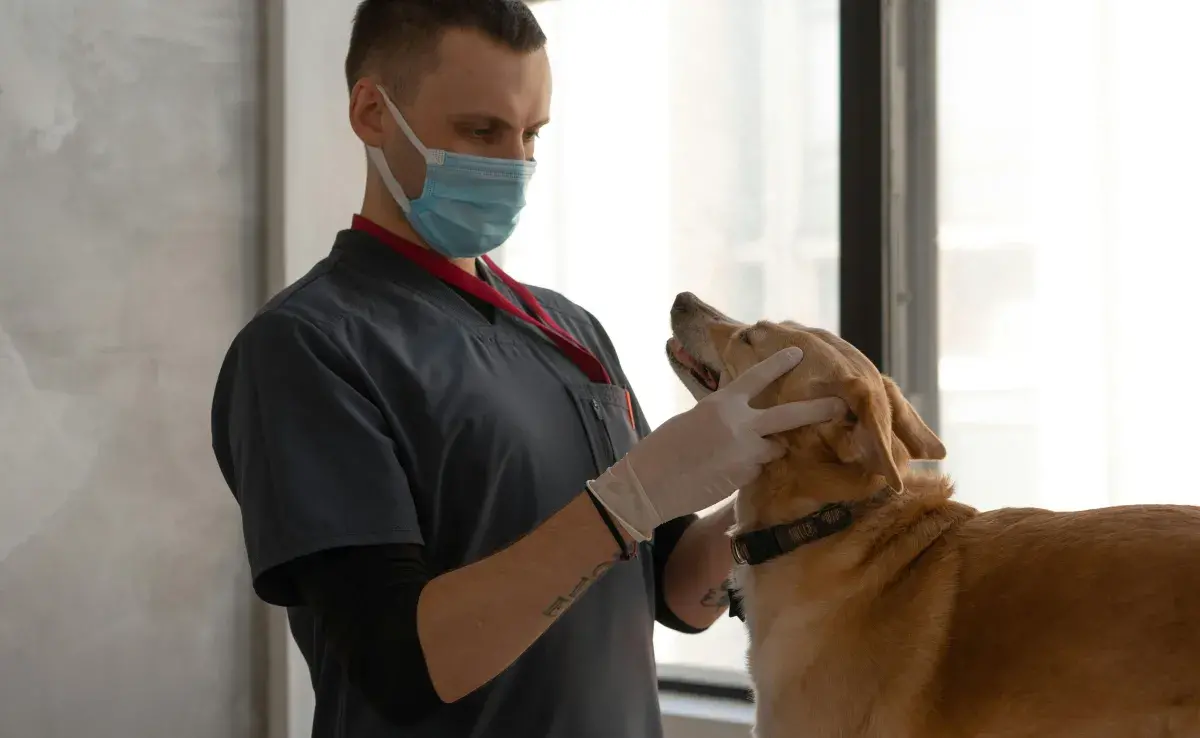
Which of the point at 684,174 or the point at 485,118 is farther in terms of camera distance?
the point at 684,174

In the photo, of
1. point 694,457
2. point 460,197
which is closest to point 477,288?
point 460,197

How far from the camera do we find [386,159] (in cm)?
137

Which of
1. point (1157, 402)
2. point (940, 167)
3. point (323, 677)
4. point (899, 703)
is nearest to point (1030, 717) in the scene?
point (899, 703)

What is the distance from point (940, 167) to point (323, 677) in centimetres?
166

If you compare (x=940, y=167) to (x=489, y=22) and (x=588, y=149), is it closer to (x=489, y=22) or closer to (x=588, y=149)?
(x=588, y=149)

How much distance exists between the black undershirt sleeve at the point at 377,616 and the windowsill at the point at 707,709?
4.02 ft

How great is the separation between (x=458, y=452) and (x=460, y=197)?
13.9 inches

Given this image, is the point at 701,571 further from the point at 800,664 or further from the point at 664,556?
the point at 800,664

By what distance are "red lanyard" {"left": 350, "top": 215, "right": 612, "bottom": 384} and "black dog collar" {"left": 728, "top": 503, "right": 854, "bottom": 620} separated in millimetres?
331

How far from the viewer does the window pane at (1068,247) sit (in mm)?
1987

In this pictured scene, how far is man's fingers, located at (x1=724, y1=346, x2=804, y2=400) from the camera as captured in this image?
3.68ft

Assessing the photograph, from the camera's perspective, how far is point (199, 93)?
214cm

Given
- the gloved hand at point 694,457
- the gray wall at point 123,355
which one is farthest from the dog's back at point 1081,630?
the gray wall at point 123,355

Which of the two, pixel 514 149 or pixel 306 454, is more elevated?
pixel 514 149
